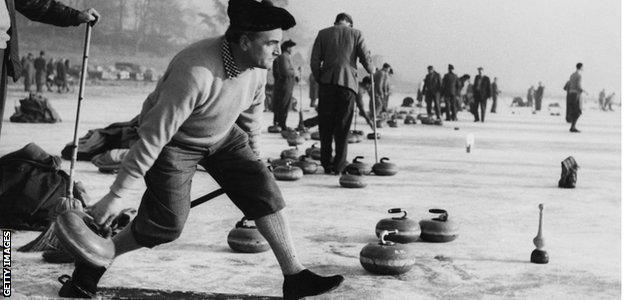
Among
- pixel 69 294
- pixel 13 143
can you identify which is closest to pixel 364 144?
pixel 13 143

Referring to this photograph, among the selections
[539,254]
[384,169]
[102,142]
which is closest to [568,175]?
[384,169]

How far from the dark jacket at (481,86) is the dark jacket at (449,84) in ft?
→ 2.07

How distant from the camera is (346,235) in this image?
580 centimetres

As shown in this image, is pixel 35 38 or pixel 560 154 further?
pixel 35 38

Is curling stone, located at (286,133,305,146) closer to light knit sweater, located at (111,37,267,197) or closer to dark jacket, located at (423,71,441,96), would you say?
light knit sweater, located at (111,37,267,197)

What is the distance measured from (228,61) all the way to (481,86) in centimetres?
2260

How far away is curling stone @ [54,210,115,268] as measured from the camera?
3.30 meters

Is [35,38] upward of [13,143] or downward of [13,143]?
upward

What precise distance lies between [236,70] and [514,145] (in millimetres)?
12789

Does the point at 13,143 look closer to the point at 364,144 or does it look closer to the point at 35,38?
the point at 364,144

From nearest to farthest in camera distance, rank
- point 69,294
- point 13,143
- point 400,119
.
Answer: point 69,294, point 13,143, point 400,119

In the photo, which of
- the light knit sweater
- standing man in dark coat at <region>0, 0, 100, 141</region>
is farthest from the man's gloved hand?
the light knit sweater

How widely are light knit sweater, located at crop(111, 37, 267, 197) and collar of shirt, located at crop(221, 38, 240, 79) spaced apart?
2 cm

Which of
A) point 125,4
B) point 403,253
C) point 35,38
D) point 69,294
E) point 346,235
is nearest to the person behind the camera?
point 69,294
